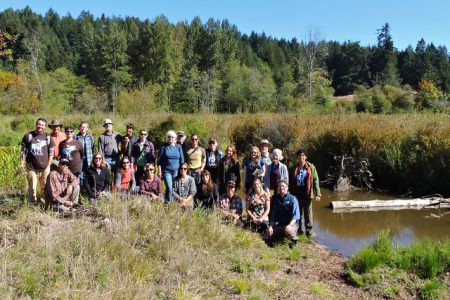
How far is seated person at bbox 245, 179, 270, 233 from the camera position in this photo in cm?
723

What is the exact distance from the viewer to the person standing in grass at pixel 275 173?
24.6 ft

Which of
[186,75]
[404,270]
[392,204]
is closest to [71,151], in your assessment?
[404,270]

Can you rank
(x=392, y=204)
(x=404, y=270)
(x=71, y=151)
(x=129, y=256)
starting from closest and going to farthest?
1. (x=129, y=256)
2. (x=404, y=270)
3. (x=71, y=151)
4. (x=392, y=204)

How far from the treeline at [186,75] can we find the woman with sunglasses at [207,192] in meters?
19.1

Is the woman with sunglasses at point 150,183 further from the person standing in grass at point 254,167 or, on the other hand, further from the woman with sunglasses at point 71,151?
the person standing in grass at point 254,167

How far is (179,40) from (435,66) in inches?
1697

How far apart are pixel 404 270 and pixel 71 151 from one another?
222 inches

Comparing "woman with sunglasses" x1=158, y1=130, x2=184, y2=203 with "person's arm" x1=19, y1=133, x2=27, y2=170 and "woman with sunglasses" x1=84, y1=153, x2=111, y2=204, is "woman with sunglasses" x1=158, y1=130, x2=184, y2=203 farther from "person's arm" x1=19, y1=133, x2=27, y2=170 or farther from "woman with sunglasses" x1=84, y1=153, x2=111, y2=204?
"person's arm" x1=19, y1=133, x2=27, y2=170

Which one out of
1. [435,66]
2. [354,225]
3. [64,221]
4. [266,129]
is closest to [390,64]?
[435,66]

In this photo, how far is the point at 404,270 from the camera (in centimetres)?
590

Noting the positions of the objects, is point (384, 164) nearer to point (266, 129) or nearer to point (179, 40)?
point (266, 129)

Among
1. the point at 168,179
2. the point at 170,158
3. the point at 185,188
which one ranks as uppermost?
the point at 170,158

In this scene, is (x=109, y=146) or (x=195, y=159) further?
(x=195, y=159)

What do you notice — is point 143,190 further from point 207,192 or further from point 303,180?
point 303,180
